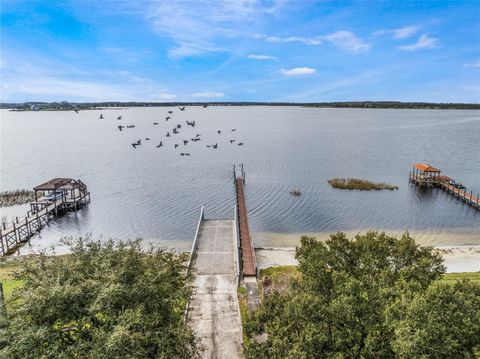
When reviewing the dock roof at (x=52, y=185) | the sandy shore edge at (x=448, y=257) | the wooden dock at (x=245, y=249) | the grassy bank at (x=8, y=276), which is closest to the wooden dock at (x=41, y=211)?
the dock roof at (x=52, y=185)

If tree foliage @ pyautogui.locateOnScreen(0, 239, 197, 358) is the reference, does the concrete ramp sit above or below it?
below

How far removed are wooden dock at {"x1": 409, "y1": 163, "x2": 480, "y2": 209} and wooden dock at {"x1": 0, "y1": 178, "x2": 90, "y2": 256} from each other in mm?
50083

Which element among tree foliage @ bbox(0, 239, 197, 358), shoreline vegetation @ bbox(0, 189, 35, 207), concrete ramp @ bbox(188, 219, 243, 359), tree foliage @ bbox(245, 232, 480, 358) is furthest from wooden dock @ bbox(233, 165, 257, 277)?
shoreline vegetation @ bbox(0, 189, 35, 207)

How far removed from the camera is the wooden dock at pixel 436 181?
4794 cm

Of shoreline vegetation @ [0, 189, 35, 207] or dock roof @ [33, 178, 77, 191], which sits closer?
dock roof @ [33, 178, 77, 191]

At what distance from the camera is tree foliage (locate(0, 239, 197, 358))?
10750mm

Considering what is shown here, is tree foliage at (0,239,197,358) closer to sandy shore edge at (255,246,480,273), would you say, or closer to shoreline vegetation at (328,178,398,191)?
sandy shore edge at (255,246,480,273)

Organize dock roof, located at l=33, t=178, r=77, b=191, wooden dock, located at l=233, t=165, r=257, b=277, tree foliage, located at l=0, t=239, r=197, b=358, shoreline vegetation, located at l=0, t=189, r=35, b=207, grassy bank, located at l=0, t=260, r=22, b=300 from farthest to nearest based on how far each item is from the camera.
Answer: shoreline vegetation, located at l=0, t=189, r=35, b=207 < dock roof, located at l=33, t=178, r=77, b=191 < wooden dock, located at l=233, t=165, r=257, b=277 < grassy bank, located at l=0, t=260, r=22, b=300 < tree foliage, located at l=0, t=239, r=197, b=358

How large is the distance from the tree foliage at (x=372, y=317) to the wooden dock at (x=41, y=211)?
31.2 m

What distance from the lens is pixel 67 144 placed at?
100000 millimetres

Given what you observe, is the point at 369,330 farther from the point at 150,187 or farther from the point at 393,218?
the point at 150,187


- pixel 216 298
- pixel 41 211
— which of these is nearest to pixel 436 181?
pixel 216 298

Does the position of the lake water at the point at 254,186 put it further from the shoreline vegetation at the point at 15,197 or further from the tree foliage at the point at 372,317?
the tree foliage at the point at 372,317

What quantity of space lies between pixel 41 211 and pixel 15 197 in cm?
957
